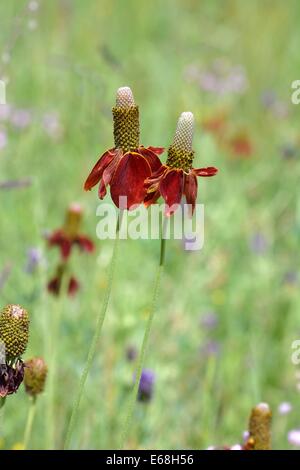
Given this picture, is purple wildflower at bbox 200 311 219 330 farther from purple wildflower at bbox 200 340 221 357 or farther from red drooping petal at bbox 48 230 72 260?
red drooping petal at bbox 48 230 72 260

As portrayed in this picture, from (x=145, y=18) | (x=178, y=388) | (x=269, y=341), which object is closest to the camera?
(x=178, y=388)

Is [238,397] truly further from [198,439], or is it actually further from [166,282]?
[166,282]

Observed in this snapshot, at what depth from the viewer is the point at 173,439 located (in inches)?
100

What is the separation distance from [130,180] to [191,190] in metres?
0.10

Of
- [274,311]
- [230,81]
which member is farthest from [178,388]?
[230,81]

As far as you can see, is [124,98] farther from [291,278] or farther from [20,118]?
[20,118]

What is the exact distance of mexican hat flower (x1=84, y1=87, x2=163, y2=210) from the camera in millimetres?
1380

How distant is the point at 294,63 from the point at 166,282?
9.46 feet

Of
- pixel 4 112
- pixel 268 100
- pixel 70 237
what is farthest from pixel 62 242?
pixel 268 100

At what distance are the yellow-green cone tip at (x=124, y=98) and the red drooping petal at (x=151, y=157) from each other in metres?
0.08

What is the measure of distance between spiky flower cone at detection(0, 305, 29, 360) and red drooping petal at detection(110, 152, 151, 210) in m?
0.24

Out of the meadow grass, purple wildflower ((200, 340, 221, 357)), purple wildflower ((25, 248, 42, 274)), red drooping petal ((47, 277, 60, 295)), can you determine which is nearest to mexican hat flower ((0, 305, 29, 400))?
the meadow grass

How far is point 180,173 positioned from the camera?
1.40 meters

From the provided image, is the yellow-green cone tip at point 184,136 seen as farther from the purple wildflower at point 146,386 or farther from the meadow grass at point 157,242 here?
the purple wildflower at point 146,386
